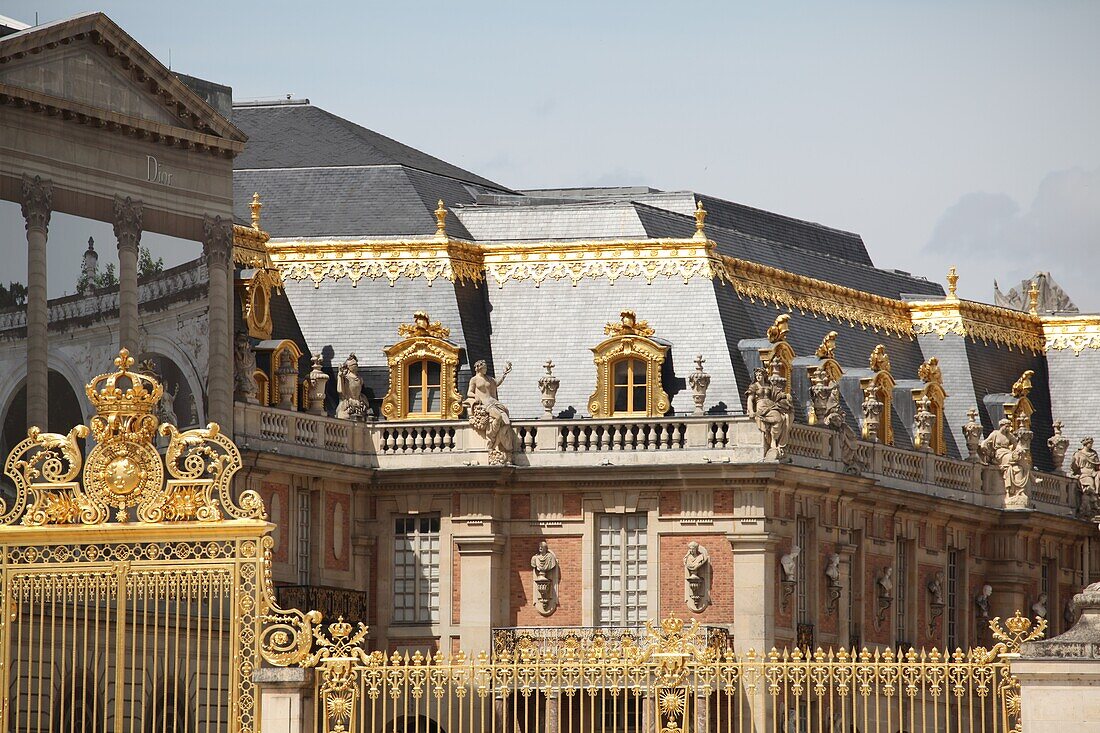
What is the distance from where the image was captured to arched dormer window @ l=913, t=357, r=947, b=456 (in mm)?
67312

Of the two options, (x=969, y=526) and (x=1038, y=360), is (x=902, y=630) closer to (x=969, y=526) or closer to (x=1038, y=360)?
(x=969, y=526)

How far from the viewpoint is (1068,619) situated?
232 ft

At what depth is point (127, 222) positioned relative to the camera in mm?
53594

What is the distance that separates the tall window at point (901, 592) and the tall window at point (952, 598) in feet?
5.42

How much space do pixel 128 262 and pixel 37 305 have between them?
8.41 ft

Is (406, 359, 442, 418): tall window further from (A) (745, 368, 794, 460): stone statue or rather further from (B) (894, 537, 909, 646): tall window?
(B) (894, 537, 909, 646): tall window

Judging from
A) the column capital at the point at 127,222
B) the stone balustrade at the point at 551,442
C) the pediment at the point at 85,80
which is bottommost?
the stone balustrade at the point at 551,442

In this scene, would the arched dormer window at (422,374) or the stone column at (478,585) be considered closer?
the stone column at (478,585)

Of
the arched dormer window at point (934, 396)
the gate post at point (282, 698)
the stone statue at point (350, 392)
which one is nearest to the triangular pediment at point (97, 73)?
the stone statue at point (350, 392)

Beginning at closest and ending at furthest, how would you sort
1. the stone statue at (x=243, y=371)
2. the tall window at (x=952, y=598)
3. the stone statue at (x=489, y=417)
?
the stone statue at (x=243, y=371) < the stone statue at (x=489, y=417) < the tall window at (x=952, y=598)

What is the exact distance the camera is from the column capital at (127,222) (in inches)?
2103

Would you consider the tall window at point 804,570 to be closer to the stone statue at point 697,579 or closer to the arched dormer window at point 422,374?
the stone statue at point 697,579

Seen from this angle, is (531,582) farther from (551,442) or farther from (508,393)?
(508,393)

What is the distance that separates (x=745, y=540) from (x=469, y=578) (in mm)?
5323
